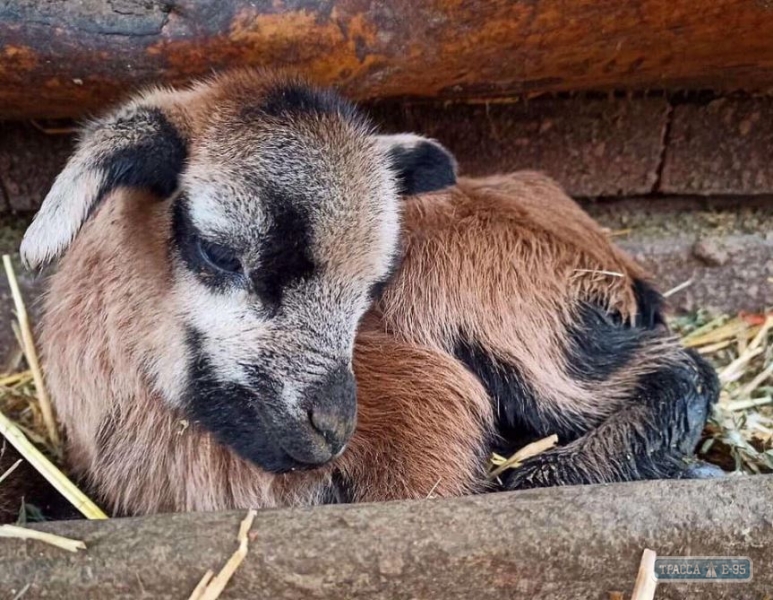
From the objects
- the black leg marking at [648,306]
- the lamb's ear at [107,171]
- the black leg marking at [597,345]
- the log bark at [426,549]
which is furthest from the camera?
the black leg marking at [648,306]

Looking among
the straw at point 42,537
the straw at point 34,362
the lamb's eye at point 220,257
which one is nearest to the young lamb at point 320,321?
the lamb's eye at point 220,257

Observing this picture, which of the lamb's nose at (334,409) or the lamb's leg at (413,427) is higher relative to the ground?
the lamb's nose at (334,409)

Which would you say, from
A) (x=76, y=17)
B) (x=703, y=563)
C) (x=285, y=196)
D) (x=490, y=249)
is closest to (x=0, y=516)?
(x=285, y=196)

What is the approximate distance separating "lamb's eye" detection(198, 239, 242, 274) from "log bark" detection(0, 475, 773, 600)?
20.1 inches

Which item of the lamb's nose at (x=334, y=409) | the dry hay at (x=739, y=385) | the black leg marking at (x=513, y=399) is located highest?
the lamb's nose at (x=334, y=409)

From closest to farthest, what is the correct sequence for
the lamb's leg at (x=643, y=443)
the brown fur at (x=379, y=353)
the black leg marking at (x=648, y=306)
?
the brown fur at (x=379, y=353), the lamb's leg at (x=643, y=443), the black leg marking at (x=648, y=306)

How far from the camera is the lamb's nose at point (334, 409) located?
1.64 meters

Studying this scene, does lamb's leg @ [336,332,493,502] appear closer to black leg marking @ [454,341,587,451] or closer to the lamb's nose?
black leg marking @ [454,341,587,451]

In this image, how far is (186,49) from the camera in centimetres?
206

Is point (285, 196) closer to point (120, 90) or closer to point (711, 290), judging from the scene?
point (120, 90)

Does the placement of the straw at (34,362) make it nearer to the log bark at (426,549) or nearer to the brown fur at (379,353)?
the brown fur at (379,353)

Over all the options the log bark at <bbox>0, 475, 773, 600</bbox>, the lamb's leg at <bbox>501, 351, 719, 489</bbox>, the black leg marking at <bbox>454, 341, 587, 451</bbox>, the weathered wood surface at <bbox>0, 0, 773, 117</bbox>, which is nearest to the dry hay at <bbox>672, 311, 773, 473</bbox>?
the lamb's leg at <bbox>501, 351, 719, 489</bbox>

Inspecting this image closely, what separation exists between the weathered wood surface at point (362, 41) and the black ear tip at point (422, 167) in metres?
0.31

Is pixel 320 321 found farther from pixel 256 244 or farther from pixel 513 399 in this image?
pixel 513 399
